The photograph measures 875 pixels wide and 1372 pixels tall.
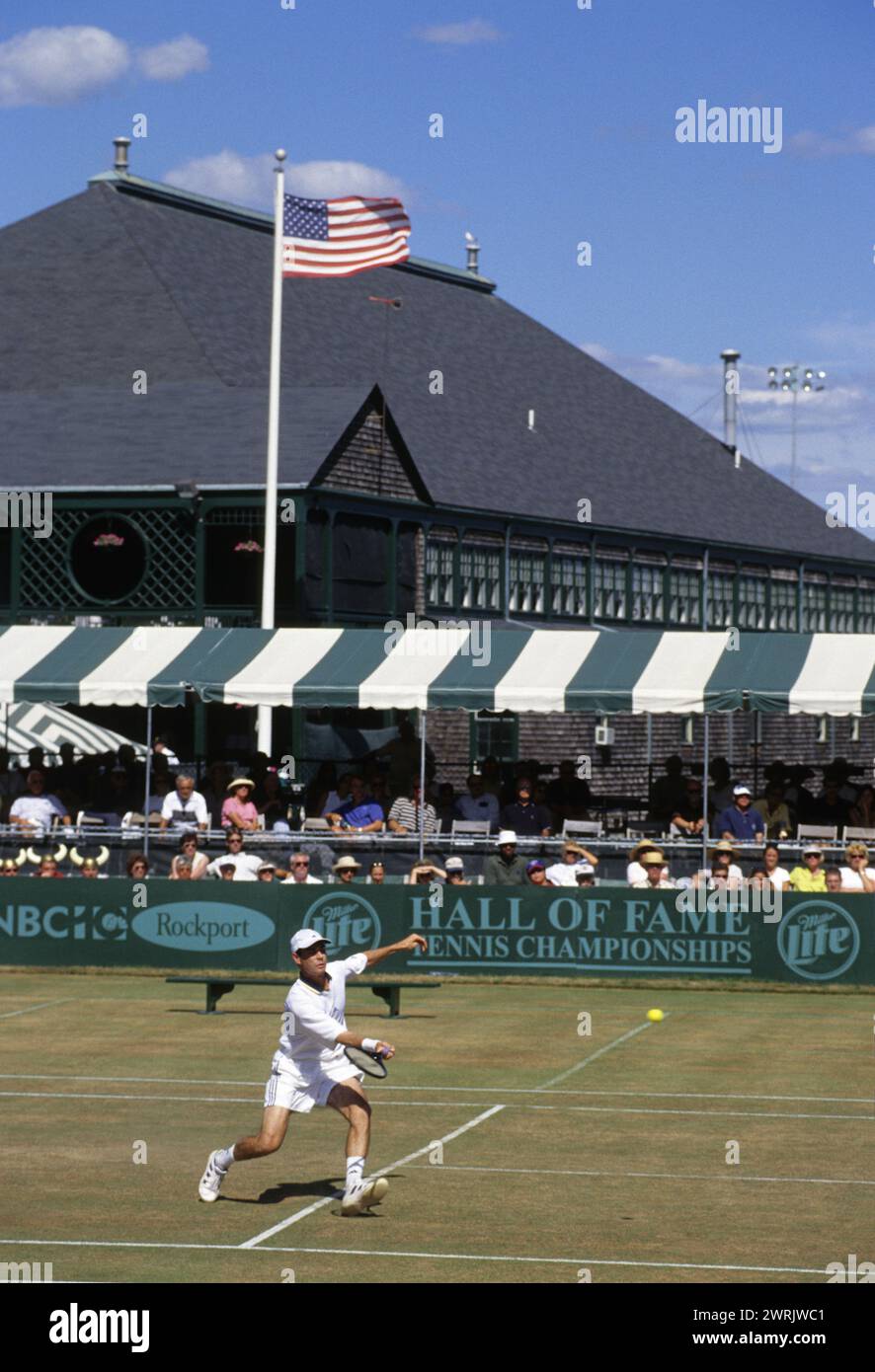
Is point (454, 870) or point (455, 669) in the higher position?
point (455, 669)

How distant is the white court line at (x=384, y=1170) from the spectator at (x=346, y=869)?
9453mm

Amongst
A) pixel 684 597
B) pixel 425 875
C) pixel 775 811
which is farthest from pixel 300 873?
pixel 684 597

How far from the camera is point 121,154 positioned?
52.1 m

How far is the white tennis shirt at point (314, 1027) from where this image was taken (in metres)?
13.5

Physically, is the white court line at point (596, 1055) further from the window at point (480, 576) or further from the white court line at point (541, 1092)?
the window at point (480, 576)

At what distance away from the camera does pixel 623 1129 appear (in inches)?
682

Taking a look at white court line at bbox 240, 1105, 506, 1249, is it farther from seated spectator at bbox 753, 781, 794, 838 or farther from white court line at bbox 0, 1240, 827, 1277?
seated spectator at bbox 753, 781, 794, 838

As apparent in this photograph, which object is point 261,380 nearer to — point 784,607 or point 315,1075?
point 784,607

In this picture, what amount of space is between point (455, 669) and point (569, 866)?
3333 millimetres

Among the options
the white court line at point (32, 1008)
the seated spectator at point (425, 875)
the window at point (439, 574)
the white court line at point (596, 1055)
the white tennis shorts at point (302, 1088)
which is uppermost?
the window at point (439, 574)

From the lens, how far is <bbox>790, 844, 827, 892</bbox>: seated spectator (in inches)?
1043

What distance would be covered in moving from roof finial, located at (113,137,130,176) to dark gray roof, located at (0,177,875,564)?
62cm

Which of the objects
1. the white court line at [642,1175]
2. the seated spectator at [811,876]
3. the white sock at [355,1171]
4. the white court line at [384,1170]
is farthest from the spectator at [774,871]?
the white sock at [355,1171]
